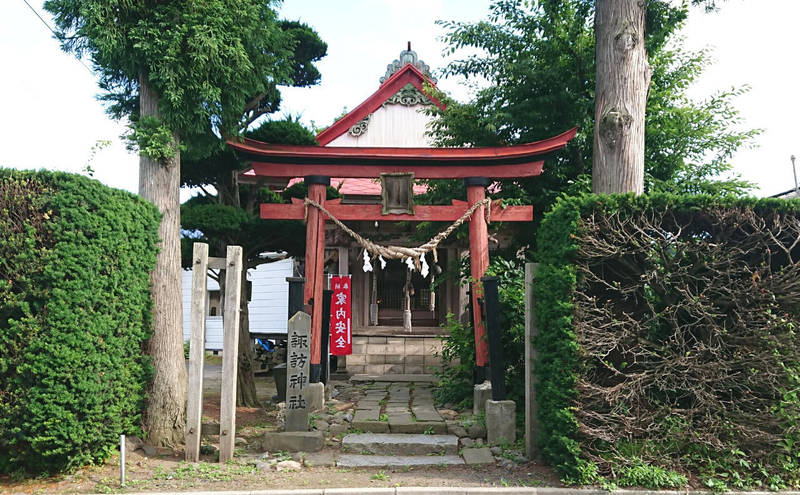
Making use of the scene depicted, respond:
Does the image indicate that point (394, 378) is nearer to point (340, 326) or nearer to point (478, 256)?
point (340, 326)

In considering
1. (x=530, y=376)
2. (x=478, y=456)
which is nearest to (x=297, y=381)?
(x=478, y=456)

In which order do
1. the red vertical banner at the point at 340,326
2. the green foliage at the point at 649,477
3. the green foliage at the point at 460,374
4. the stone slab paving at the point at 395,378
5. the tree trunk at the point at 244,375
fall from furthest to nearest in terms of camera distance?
the red vertical banner at the point at 340,326
the stone slab paving at the point at 395,378
the tree trunk at the point at 244,375
the green foliage at the point at 460,374
the green foliage at the point at 649,477

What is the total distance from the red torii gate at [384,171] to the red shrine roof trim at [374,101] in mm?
7713

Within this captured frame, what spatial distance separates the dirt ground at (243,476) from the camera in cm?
544

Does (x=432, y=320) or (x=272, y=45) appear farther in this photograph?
(x=432, y=320)

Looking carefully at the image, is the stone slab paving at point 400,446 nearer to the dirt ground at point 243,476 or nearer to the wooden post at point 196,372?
the dirt ground at point 243,476

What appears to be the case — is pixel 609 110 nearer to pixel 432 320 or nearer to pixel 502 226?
pixel 502 226

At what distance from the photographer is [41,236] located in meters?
5.52

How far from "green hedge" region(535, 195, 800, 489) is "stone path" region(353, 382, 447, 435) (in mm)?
2205

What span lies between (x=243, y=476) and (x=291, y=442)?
0.90 meters

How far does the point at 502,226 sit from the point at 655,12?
16.7 feet

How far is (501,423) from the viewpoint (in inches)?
271

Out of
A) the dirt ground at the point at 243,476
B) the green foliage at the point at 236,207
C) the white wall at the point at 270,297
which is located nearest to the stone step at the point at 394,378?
the green foliage at the point at 236,207

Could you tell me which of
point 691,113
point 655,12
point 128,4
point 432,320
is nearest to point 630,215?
point 655,12
